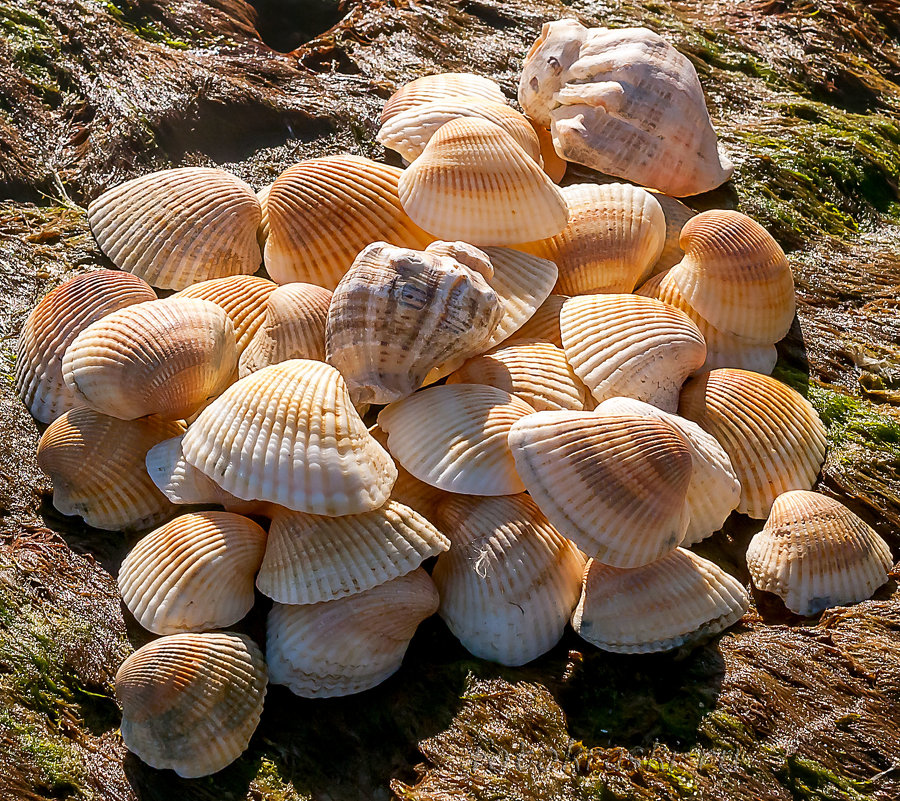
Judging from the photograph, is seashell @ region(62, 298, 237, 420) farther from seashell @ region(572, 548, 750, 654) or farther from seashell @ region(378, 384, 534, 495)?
seashell @ region(572, 548, 750, 654)

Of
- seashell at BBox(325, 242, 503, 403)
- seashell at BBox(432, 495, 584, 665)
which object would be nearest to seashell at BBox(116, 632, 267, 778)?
seashell at BBox(432, 495, 584, 665)

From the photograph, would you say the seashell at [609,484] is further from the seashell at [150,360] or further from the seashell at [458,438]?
the seashell at [150,360]

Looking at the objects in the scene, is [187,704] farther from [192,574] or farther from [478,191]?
[478,191]

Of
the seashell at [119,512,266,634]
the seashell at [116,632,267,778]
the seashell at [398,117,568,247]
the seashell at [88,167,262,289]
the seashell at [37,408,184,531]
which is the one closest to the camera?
the seashell at [116,632,267,778]

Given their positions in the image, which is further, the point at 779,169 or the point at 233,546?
the point at 779,169

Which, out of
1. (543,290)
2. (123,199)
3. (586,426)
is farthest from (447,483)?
(123,199)

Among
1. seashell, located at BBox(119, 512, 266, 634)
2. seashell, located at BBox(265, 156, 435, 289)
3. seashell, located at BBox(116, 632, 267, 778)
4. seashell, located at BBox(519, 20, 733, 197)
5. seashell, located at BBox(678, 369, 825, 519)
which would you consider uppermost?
seashell, located at BBox(519, 20, 733, 197)

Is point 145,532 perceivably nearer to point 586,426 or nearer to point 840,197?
point 586,426
